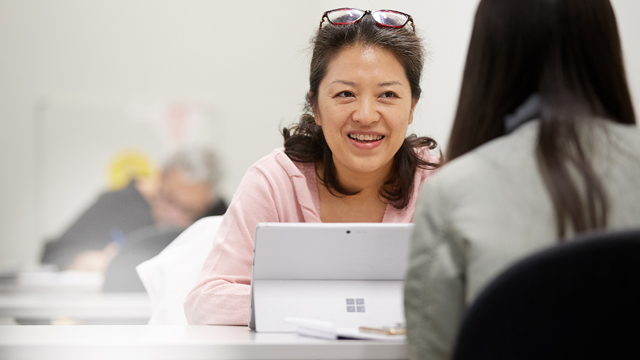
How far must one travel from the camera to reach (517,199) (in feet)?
2.03

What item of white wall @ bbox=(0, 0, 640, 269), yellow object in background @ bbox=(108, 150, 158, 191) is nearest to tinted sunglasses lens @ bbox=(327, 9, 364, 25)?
white wall @ bbox=(0, 0, 640, 269)

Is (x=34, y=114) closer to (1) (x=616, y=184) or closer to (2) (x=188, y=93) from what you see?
(2) (x=188, y=93)

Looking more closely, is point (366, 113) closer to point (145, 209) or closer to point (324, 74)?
point (324, 74)

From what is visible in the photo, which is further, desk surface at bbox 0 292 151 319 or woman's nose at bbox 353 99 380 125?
desk surface at bbox 0 292 151 319

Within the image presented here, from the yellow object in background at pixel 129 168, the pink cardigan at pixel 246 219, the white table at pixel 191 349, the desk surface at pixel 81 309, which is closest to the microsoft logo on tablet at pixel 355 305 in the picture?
the white table at pixel 191 349

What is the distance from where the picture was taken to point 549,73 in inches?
27.3

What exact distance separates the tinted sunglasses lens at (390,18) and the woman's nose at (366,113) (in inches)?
8.8

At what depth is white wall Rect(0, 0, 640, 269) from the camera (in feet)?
15.2

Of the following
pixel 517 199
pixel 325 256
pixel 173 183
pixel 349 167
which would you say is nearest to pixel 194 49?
pixel 173 183

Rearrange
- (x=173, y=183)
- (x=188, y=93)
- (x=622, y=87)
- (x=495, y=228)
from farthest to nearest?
(x=188, y=93), (x=173, y=183), (x=622, y=87), (x=495, y=228)

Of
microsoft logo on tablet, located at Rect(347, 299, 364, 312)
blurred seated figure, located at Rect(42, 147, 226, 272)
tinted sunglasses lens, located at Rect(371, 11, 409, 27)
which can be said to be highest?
tinted sunglasses lens, located at Rect(371, 11, 409, 27)

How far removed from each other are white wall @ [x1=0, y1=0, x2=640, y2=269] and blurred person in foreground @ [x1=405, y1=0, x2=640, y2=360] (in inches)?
153

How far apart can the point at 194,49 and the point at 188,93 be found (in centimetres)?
37

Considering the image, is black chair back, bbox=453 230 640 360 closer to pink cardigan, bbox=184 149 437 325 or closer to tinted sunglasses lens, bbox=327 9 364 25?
pink cardigan, bbox=184 149 437 325
